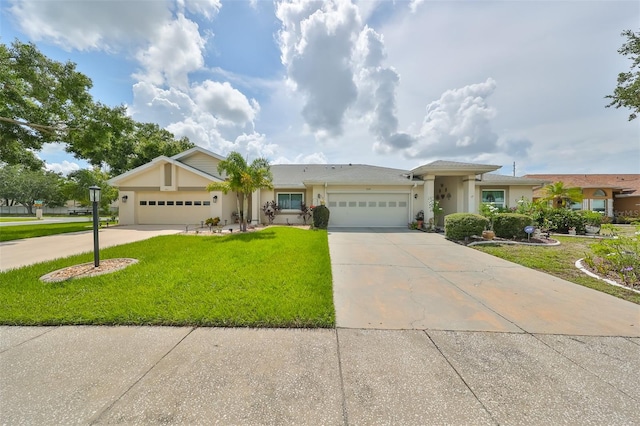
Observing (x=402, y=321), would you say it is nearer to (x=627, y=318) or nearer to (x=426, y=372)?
(x=426, y=372)

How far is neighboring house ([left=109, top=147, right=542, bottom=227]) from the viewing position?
1463cm

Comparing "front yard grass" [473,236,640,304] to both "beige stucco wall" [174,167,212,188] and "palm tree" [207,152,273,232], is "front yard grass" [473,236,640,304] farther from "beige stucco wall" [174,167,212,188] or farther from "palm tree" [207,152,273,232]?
"beige stucco wall" [174,167,212,188]

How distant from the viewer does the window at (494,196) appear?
53.5 feet

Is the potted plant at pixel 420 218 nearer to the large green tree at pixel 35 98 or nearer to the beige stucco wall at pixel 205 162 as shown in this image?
the beige stucco wall at pixel 205 162

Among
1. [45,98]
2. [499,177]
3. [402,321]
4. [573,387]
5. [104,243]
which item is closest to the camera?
[573,387]

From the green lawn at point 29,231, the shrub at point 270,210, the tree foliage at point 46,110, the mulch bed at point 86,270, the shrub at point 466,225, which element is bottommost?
the mulch bed at point 86,270

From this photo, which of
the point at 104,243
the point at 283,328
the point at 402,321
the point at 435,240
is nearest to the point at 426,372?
the point at 402,321

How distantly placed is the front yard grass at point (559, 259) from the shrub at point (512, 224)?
134 cm

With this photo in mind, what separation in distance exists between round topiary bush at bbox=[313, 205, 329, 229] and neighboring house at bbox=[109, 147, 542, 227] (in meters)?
1.26

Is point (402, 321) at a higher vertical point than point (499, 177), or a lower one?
lower

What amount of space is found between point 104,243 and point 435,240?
13.5m

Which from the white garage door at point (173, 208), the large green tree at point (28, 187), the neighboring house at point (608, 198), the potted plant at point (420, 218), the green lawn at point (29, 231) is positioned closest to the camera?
the green lawn at point (29, 231)

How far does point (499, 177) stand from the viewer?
55.7 feet

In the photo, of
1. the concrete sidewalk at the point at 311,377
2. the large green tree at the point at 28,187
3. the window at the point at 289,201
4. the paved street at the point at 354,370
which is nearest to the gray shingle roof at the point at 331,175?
the window at the point at 289,201
